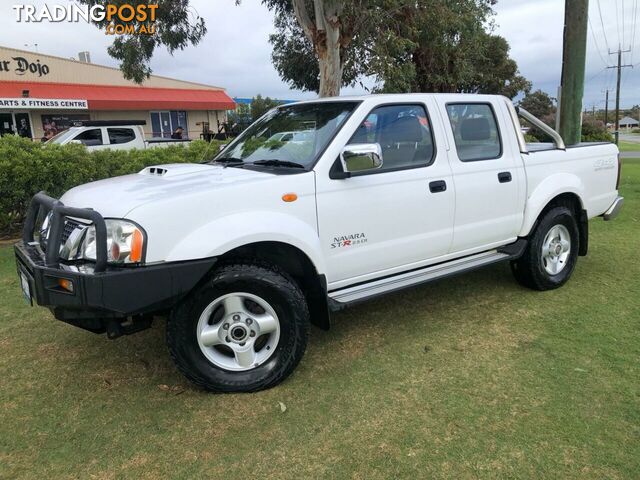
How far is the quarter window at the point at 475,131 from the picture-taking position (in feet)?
14.3

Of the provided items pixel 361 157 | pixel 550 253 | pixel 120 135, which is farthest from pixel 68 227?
pixel 120 135

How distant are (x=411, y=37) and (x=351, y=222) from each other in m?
11.8

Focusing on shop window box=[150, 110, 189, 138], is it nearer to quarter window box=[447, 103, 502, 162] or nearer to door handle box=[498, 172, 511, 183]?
quarter window box=[447, 103, 502, 162]

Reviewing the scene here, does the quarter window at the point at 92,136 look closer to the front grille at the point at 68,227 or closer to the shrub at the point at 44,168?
the shrub at the point at 44,168

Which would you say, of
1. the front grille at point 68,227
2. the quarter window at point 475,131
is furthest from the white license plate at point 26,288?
the quarter window at point 475,131

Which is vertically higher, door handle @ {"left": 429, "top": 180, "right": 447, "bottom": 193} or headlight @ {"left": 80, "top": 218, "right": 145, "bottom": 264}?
door handle @ {"left": 429, "top": 180, "right": 447, "bottom": 193}

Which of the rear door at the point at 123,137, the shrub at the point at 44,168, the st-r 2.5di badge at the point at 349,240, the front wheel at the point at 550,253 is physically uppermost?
the rear door at the point at 123,137

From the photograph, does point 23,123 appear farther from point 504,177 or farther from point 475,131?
point 504,177

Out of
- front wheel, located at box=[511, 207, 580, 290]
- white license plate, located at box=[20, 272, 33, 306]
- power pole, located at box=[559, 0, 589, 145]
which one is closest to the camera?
white license plate, located at box=[20, 272, 33, 306]

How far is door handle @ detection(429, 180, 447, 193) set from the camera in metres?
4.04

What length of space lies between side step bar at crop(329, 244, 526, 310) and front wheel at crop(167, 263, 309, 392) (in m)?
0.37

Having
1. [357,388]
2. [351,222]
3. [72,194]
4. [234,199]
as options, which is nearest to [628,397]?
[357,388]

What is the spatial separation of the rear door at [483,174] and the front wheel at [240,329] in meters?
1.67

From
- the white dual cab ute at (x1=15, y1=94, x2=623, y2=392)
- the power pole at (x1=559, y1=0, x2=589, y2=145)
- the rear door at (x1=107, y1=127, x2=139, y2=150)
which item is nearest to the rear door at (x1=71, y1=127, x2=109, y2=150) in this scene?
the rear door at (x1=107, y1=127, x2=139, y2=150)
